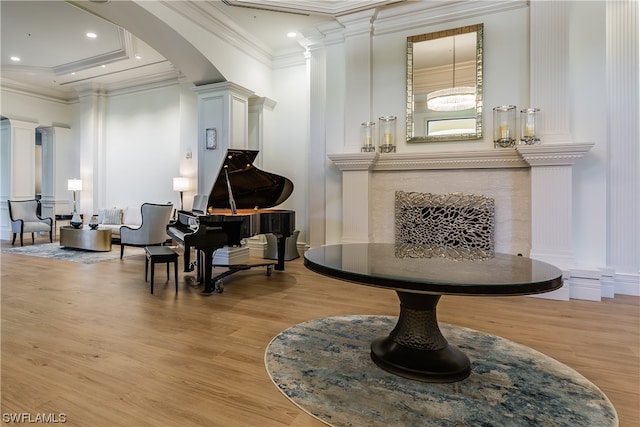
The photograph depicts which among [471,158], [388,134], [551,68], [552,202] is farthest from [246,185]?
[551,68]

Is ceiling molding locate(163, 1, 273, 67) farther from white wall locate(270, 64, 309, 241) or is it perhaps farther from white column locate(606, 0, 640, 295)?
white column locate(606, 0, 640, 295)

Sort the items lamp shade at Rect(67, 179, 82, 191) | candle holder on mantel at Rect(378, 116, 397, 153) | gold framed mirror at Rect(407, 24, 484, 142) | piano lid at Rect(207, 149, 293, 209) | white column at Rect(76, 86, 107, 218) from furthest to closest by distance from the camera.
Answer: white column at Rect(76, 86, 107, 218), lamp shade at Rect(67, 179, 82, 191), candle holder on mantel at Rect(378, 116, 397, 153), gold framed mirror at Rect(407, 24, 484, 142), piano lid at Rect(207, 149, 293, 209)

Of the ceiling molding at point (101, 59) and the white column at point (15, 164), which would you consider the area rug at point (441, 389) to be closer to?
the ceiling molding at point (101, 59)

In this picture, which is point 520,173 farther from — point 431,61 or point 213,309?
point 213,309

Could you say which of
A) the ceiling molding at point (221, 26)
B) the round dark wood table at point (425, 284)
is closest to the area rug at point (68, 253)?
the ceiling molding at point (221, 26)

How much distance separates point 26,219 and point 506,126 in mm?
9597

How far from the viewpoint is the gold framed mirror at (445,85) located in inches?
173

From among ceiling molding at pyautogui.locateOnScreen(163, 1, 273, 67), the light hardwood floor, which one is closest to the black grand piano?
the light hardwood floor

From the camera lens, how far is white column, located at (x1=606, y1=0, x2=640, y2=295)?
373 cm

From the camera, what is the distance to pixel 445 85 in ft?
14.8

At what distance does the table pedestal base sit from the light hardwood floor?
70 cm

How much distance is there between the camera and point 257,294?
3715mm

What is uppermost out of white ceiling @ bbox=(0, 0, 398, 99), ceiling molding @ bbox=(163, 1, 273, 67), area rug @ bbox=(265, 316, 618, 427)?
white ceiling @ bbox=(0, 0, 398, 99)

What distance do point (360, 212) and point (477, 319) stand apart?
2.31 meters
